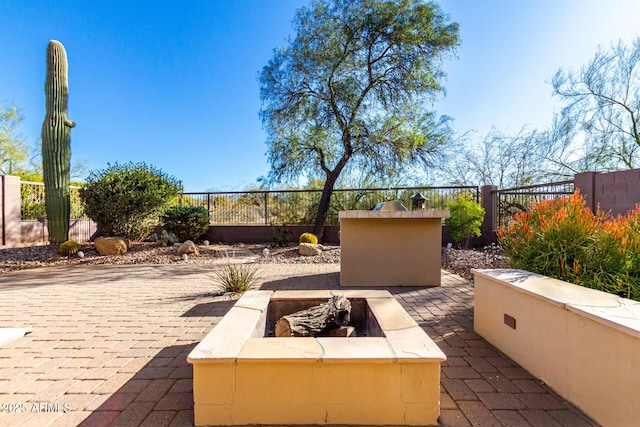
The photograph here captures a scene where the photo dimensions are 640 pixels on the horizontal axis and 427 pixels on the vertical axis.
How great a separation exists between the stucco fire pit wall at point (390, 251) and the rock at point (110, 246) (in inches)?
253

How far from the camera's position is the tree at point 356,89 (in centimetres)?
847

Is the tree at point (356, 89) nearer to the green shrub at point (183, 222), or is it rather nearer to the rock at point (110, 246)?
the green shrub at point (183, 222)

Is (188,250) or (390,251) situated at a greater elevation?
(390,251)

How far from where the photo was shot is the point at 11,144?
1501 cm

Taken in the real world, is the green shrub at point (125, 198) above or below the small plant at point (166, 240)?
above

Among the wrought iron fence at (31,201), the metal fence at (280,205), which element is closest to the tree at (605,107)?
the metal fence at (280,205)

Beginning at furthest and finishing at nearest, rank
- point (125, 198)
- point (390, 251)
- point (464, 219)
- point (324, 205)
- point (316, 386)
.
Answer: point (324, 205), point (464, 219), point (125, 198), point (390, 251), point (316, 386)

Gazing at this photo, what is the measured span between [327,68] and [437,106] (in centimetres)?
379

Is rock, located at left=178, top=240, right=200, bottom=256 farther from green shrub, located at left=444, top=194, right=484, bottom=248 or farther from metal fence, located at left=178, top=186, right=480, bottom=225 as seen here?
green shrub, located at left=444, top=194, right=484, bottom=248

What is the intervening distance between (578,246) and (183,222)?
9917 mm

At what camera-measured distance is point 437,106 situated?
934cm

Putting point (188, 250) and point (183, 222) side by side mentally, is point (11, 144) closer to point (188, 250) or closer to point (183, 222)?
point (183, 222)

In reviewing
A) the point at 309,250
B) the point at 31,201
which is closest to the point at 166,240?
the point at 309,250

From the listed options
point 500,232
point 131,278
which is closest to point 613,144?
point 500,232
